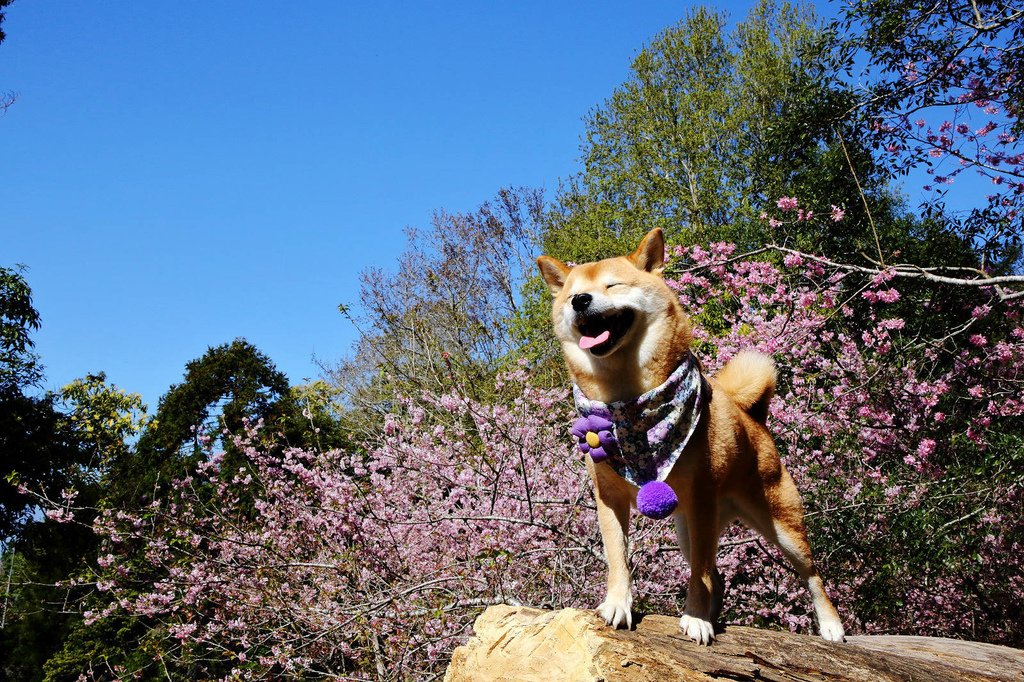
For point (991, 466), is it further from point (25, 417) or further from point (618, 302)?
point (25, 417)

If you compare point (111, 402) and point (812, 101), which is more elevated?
point (111, 402)

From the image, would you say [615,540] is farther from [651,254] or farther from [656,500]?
[651,254]

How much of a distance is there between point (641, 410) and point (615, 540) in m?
0.54

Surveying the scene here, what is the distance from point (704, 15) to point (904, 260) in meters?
13.9

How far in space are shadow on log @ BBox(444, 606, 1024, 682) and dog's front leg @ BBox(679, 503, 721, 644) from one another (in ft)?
0.22

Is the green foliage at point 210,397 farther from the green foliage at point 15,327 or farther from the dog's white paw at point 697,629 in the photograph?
the dog's white paw at point 697,629

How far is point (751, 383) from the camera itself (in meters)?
3.67

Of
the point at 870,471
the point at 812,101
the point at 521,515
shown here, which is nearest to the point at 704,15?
the point at 812,101

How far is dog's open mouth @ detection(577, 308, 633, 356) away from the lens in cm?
284

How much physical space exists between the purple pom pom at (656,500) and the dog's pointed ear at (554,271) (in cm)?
90

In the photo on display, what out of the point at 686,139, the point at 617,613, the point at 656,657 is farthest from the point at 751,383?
the point at 686,139

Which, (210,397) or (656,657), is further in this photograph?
(210,397)

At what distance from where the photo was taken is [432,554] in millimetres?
6039

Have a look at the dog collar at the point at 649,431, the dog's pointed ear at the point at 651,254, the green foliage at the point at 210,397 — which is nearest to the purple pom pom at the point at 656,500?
the dog collar at the point at 649,431
